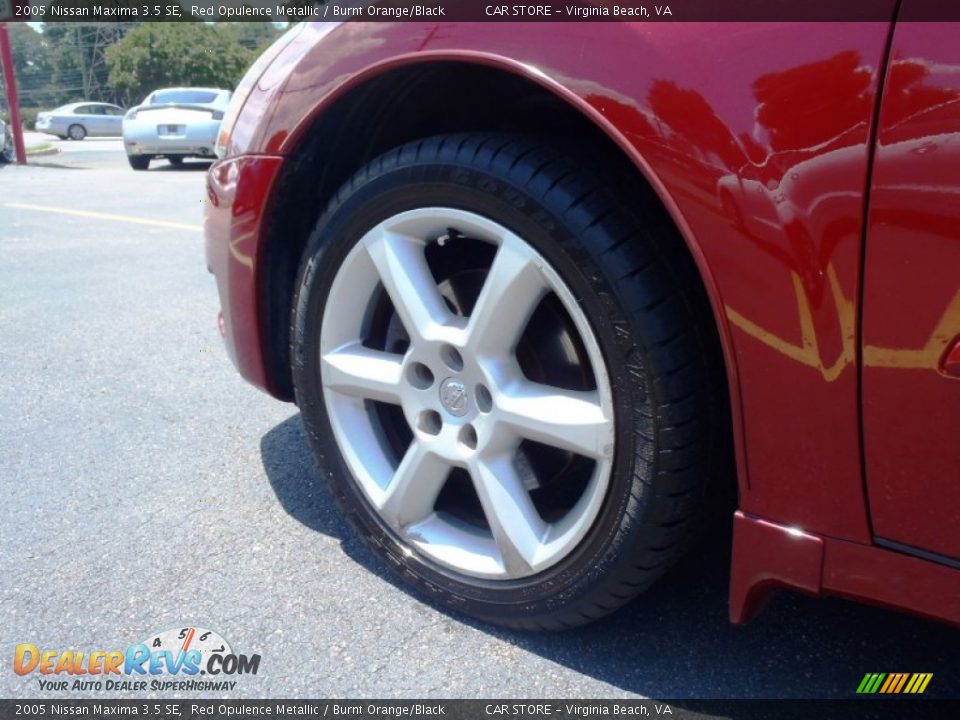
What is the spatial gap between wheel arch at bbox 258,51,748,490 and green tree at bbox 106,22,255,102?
4224 cm

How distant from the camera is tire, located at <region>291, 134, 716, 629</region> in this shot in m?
1.52

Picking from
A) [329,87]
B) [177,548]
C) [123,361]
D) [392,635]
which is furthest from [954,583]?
[123,361]

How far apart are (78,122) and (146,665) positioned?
33.2 metres

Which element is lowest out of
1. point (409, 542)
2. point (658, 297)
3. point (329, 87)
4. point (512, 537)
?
point (409, 542)

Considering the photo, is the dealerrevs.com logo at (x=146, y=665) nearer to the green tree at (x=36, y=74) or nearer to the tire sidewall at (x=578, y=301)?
the tire sidewall at (x=578, y=301)

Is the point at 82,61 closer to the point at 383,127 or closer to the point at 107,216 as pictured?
the point at 107,216

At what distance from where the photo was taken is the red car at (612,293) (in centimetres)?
123

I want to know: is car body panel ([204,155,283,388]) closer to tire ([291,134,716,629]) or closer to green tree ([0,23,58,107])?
tire ([291,134,716,629])

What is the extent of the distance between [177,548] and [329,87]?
1127 mm

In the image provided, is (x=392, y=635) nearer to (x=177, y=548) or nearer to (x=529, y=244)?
(x=177, y=548)

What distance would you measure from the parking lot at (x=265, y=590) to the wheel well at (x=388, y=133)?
1.40 feet

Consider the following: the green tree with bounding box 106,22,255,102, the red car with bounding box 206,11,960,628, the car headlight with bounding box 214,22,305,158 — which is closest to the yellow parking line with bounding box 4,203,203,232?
the car headlight with bounding box 214,22,305,158

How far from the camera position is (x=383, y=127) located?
201 centimetres

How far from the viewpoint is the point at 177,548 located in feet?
7.07
